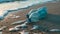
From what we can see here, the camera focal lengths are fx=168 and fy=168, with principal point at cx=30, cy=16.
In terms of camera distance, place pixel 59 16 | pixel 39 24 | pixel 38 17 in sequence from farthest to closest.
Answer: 1. pixel 59 16
2. pixel 38 17
3. pixel 39 24

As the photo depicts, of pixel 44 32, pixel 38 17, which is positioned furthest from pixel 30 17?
pixel 44 32

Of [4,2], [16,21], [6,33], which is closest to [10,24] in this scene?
[16,21]

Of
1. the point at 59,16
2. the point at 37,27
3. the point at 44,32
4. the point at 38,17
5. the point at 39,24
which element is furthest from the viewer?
the point at 59,16

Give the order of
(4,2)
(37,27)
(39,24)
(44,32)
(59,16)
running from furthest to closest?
1. (4,2)
2. (59,16)
3. (39,24)
4. (37,27)
5. (44,32)

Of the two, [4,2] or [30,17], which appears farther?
[4,2]

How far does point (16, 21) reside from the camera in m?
7.90

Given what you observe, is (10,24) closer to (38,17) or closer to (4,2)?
(38,17)

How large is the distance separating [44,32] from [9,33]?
134 centimetres

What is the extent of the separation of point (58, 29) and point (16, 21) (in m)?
2.21

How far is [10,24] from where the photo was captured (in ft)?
24.6

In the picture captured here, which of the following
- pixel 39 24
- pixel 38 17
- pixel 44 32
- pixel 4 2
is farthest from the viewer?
pixel 4 2

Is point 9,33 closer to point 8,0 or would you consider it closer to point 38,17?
point 38,17

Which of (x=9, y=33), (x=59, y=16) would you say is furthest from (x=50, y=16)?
(x=9, y=33)

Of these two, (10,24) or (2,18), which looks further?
(2,18)
